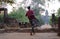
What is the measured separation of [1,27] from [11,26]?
0.67m

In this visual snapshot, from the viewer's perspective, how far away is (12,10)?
16078mm

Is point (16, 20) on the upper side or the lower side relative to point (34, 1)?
lower

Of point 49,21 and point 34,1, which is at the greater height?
point 34,1

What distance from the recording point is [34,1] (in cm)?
1667

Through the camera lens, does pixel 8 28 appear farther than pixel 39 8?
No

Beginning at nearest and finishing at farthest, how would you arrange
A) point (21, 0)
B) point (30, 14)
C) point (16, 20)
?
1. point (30, 14)
2. point (16, 20)
3. point (21, 0)

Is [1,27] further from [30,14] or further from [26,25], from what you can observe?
[30,14]

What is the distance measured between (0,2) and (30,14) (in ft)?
19.4

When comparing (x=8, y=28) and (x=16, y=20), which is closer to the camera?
(x=8, y=28)

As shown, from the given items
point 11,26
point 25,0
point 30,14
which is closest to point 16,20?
point 11,26

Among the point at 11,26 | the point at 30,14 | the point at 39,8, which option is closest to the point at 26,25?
the point at 11,26

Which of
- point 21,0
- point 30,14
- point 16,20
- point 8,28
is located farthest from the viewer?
point 21,0

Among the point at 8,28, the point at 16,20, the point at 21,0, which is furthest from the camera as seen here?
the point at 21,0

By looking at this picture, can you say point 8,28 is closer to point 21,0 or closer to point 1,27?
point 1,27
